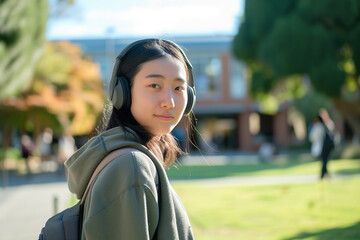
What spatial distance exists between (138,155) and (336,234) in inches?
193

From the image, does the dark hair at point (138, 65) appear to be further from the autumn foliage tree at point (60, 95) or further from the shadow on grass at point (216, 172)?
the autumn foliage tree at point (60, 95)

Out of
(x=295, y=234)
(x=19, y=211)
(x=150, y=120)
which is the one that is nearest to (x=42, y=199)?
(x=19, y=211)

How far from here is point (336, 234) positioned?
586 centimetres

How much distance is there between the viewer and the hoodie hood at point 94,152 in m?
1.70

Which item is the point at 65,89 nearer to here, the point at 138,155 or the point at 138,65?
the point at 138,65

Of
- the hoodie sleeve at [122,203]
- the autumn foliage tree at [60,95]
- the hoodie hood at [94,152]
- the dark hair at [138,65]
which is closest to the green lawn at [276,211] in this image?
the dark hair at [138,65]

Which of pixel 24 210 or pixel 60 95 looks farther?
pixel 60 95

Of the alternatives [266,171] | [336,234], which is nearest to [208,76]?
[266,171]

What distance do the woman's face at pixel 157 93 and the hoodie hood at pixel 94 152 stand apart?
107mm

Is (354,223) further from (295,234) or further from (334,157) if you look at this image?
(334,157)

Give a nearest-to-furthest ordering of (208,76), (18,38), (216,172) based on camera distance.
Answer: (18,38)
(216,172)
(208,76)

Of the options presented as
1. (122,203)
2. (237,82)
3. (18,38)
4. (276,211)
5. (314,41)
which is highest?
(18,38)

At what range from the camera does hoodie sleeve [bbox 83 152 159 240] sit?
153 cm

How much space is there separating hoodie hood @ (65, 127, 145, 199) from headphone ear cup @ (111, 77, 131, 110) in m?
0.13
